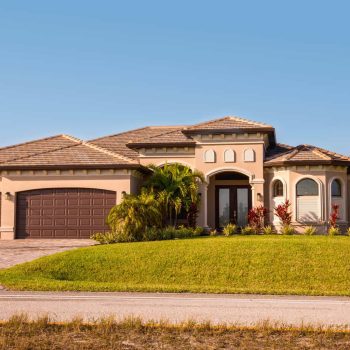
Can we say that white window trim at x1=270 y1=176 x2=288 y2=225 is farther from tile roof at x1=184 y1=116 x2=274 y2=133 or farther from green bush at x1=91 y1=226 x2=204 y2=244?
green bush at x1=91 y1=226 x2=204 y2=244

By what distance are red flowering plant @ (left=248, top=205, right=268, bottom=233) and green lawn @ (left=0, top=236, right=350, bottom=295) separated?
616 cm

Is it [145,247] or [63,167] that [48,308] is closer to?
[145,247]

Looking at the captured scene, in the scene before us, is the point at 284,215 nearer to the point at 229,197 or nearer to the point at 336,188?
the point at 336,188

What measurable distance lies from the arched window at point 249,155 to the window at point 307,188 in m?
2.91

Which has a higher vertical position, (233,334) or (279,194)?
(279,194)

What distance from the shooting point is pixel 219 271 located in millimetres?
17266

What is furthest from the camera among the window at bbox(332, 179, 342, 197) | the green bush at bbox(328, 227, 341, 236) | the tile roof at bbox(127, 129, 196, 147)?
the tile roof at bbox(127, 129, 196, 147)

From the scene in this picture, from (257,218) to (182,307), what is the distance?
16594mm

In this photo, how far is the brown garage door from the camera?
27109 mm

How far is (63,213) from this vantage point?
89.5 ft

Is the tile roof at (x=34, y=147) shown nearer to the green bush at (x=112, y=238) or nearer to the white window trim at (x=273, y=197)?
the green bush at (x=112, y=238)

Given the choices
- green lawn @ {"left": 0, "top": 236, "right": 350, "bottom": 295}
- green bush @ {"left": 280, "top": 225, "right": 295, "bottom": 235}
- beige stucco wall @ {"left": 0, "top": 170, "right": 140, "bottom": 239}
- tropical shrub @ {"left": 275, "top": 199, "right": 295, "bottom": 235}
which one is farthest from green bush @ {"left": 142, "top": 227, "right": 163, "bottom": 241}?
tropical shrub @ {"left": 275, "top": 199, "right": 295, "bottom": 235}

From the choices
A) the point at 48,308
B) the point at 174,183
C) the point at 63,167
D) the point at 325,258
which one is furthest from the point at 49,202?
the point at 48,308

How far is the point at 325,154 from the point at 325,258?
1161cm
